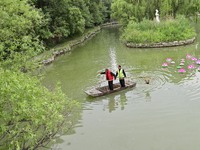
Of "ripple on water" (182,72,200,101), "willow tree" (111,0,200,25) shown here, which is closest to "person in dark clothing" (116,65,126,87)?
"ripple on water" (182,72,200,101)

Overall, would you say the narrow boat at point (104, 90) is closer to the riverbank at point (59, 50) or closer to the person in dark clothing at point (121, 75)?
the person in dark clothing at point (121, 75)

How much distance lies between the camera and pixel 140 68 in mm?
22094

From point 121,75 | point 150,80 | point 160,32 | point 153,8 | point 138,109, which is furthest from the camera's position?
point 153,8

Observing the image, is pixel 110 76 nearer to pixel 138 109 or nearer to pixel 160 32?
pixel 138 109

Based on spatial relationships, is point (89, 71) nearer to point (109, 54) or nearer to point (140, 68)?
A: point (140, 68)

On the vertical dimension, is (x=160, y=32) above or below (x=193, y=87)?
above

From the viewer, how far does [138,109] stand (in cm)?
1410

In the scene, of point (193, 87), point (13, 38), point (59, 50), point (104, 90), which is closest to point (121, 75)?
point (104, 90)

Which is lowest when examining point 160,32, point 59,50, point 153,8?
point 59,50

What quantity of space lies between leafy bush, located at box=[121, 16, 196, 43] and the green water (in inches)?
236

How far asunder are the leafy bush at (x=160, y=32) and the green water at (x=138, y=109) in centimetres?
598

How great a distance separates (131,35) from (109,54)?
160 inches

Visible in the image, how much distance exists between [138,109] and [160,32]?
1840cm

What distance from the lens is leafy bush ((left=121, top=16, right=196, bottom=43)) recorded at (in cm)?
3031
